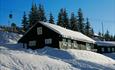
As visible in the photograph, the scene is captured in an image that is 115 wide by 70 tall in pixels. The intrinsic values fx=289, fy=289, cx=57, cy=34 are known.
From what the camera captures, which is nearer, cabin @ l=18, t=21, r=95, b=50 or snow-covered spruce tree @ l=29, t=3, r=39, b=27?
cabin @ l=18, t=21, r=95, b=50

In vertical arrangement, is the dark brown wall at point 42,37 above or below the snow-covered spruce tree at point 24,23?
below

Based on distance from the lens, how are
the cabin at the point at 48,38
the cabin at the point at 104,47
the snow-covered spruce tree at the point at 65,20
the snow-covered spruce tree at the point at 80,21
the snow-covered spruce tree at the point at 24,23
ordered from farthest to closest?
the snow-covered spruce tree at the point at 80,21 < the snow-covered spruce tree at the point at 65,20 < the snow-covered spruce tree at the point at 24,23 < the cabin at the point at 104,47 < the cabin at the point at 48,38

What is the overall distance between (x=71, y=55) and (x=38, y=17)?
151ft

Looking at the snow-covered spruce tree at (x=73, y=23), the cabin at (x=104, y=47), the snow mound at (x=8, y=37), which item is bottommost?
the cabin at (x=104, y=47)

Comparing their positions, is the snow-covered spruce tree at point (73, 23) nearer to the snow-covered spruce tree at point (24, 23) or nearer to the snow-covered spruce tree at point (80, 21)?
the snow-covered spruce tree at point (80, 21)

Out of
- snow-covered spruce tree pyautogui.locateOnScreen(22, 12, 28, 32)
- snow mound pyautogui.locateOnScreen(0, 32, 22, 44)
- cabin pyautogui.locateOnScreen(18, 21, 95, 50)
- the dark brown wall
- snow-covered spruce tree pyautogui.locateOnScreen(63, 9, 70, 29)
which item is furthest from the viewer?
snow-covered spruce tree pyautogui.locateOnScreen(63, 9, 70, 29)

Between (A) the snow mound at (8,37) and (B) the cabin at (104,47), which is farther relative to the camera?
(B) the cabin at (104,47)

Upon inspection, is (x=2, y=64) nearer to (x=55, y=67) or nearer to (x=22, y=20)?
(x=55, y=67)

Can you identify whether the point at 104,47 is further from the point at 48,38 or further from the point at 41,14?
the point at 48,38

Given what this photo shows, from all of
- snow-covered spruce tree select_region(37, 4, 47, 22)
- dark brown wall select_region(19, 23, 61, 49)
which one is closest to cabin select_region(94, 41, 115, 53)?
snow-covered spruce tree select_region(37, 4, 47, 22)

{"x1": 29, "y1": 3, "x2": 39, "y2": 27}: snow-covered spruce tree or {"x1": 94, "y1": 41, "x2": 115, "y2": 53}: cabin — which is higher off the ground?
{"x1": 29, "y1": 3, "x2": 39, "y2": 27}: snow-covered spruce tree

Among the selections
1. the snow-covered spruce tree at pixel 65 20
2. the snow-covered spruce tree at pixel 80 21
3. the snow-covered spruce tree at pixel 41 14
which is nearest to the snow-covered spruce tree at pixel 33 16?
the snow-covered spruce tree at pixel 41 14

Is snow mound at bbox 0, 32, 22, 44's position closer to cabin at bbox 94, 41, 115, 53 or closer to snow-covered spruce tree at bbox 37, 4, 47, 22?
snow-covered spruce tree at bbox 37, 4, 47, 22

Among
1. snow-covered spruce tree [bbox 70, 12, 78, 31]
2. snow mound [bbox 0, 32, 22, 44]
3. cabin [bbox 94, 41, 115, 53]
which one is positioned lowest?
cabin [bbox 94, 41, 115, 53]
